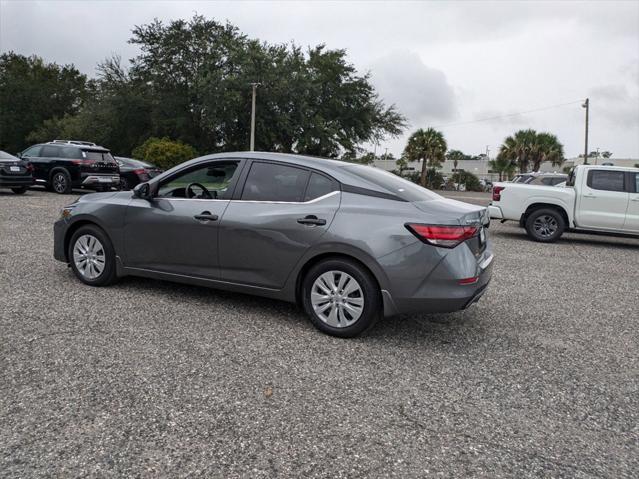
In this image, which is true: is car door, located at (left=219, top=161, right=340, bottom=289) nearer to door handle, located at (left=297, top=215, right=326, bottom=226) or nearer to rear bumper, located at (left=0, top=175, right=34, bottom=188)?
door handle, located at (left=297, top=215, right=326, bottom=226)

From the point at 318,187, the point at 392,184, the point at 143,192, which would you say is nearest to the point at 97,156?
the point at 143,192

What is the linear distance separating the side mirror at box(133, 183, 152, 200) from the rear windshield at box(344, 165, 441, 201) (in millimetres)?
2010

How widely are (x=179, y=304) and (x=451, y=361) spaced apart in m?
2.64

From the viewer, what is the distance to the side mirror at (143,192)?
212 inches

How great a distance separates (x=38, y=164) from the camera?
1723 cm

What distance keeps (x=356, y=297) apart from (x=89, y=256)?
3.09 meters

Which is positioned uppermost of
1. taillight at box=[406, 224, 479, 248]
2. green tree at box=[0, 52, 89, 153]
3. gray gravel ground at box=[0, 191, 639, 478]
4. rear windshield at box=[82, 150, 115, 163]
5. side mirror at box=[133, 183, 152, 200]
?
green tree at box=[0, 52, 89, 153]

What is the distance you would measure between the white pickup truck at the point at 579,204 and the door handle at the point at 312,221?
784cm

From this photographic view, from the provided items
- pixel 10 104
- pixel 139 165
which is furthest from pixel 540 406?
pixel 10 104

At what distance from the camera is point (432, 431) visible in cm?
301

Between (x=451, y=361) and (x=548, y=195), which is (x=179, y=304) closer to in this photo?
(x=451, y=361)

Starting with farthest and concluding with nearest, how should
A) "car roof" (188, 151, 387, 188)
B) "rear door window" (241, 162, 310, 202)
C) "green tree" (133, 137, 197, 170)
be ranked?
1. "green tree" (133, 137, 197, 170)
2. "rear door window" (241, 162, 310, 202)
3. "car roof" (188, 151, 387, 188)

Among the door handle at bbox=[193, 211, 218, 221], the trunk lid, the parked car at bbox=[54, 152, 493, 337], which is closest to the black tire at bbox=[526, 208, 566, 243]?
the parked car at bbox=[54, 152, 493, 337]

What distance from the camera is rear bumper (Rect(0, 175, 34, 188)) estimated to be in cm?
1581
